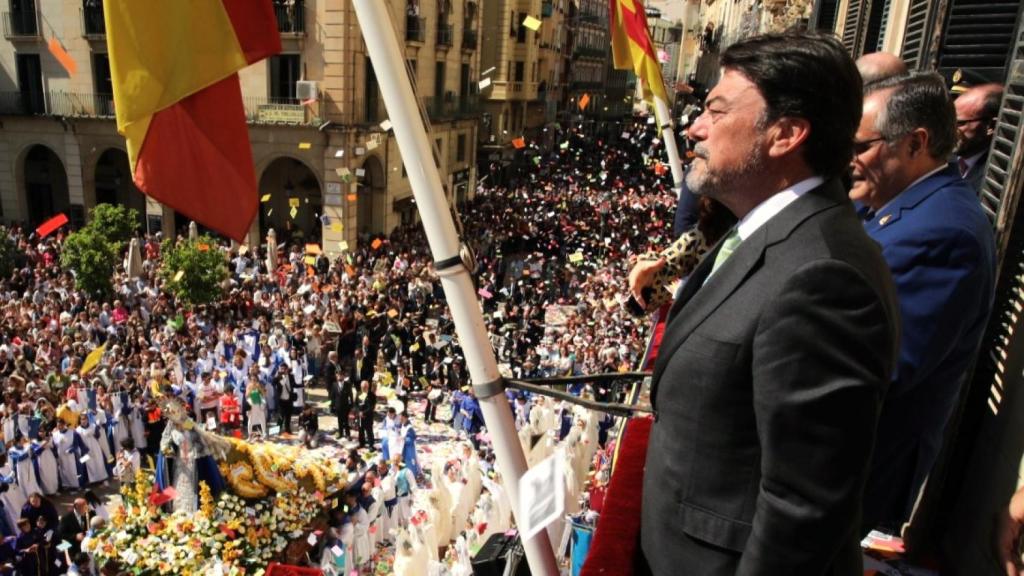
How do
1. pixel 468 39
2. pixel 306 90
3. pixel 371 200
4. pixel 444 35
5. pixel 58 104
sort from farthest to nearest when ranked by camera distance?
1. pixel 468 39
2. pixel 444 35
3. pixel 371 200
4. pixel 58 104
5. pixel 306 90

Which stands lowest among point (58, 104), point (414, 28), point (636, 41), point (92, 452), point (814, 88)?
point (92, 452)

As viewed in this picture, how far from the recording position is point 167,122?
2727mm

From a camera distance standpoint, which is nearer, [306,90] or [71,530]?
[71,530]

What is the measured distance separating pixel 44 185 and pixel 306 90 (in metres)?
12.1

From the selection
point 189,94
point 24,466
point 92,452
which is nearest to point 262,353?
point 92,452

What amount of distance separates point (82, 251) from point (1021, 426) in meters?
17.8

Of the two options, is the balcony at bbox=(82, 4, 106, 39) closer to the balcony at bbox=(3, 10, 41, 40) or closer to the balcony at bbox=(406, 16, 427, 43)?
the balcony at bbox=(3, 10, 41, 40)

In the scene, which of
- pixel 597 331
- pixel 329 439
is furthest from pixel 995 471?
pixel 597 331

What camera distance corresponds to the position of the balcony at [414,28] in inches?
998

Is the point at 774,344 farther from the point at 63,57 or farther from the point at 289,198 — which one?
the point at 63,57

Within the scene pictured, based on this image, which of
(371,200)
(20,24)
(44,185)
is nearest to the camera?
(20,24)

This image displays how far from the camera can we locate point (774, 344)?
5.05 ft

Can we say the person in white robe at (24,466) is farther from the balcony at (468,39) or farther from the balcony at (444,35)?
the balcony at (468,39)

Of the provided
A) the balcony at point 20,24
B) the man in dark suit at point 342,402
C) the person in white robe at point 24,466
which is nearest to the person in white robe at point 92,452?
the person in white robe at point 24,466
